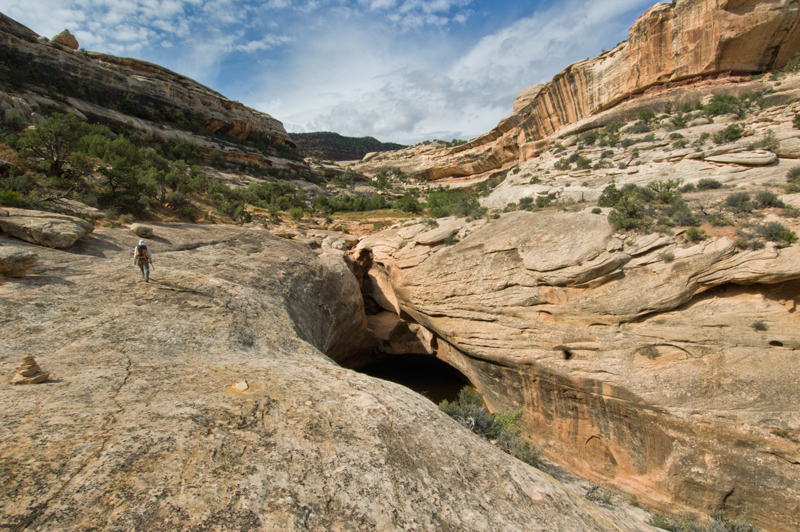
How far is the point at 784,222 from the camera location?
8.33 metres

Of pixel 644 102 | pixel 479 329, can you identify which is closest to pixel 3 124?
pixel 479 329

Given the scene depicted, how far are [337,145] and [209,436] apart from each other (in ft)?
378

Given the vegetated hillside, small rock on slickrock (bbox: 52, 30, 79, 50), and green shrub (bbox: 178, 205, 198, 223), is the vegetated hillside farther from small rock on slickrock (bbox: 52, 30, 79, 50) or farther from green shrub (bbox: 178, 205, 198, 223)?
green shrub (bbox: 178, 205, 198, 223)

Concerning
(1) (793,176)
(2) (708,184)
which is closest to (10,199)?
(2) (708,184)

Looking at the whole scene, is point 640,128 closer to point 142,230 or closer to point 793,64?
point 793,64

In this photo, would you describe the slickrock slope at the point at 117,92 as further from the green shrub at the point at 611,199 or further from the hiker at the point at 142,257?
the green shrub at the point at 611,199

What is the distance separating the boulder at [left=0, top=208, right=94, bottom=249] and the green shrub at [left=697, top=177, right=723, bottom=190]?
63.1 ft

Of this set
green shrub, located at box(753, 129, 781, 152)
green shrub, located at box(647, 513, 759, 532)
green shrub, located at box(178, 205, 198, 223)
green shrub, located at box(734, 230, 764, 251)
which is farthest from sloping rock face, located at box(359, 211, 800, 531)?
green shrub, located at box(178, 205, 198, 223)

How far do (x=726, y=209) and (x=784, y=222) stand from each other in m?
1.24

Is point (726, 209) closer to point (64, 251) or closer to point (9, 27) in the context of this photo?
point (64, 251)

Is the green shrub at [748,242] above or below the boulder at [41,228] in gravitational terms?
below

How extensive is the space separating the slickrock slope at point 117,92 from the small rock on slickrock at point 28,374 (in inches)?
916

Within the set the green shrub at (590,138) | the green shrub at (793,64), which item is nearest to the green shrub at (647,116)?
the green shrub at (590,138)

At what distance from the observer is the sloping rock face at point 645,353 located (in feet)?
21.8
